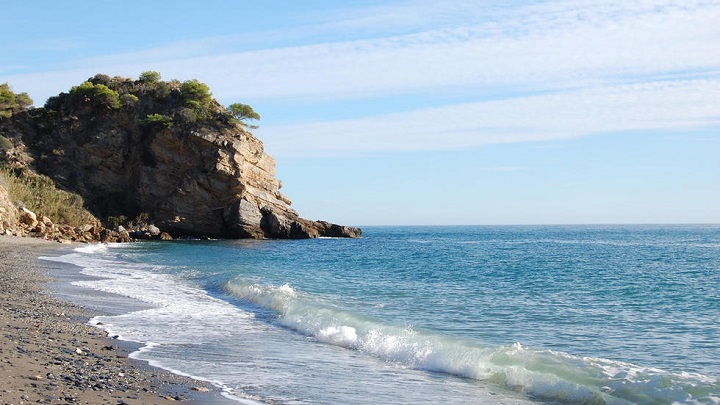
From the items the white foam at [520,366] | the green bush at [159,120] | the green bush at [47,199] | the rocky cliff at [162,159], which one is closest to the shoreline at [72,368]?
the white foam at [520,366]

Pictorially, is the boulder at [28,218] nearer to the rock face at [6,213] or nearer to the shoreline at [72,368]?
the rock face at [6,213]

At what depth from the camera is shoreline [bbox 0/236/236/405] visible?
7.54 m

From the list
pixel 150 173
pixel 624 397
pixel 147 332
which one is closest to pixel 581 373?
pixel 624 397

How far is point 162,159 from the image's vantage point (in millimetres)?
66938

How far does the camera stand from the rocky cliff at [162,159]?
64562mm

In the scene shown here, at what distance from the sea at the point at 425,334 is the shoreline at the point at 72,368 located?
0.48m

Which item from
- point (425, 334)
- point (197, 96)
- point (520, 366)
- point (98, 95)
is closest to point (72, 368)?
point (520, 366)

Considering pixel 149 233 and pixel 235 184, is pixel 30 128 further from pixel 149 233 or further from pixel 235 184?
pixel 235 184

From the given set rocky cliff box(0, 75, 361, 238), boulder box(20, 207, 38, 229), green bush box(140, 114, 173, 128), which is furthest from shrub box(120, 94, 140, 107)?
boulder box(20, 207, 38, 229)

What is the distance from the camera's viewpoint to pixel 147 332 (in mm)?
13352

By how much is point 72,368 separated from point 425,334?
Answer: 7.10m

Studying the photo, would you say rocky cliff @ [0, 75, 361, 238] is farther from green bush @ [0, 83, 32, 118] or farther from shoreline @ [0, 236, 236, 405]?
shoreline @ [0, 236, 236, 405]

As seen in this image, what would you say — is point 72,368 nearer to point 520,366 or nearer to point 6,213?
point 520,366

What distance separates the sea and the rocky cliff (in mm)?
37214
